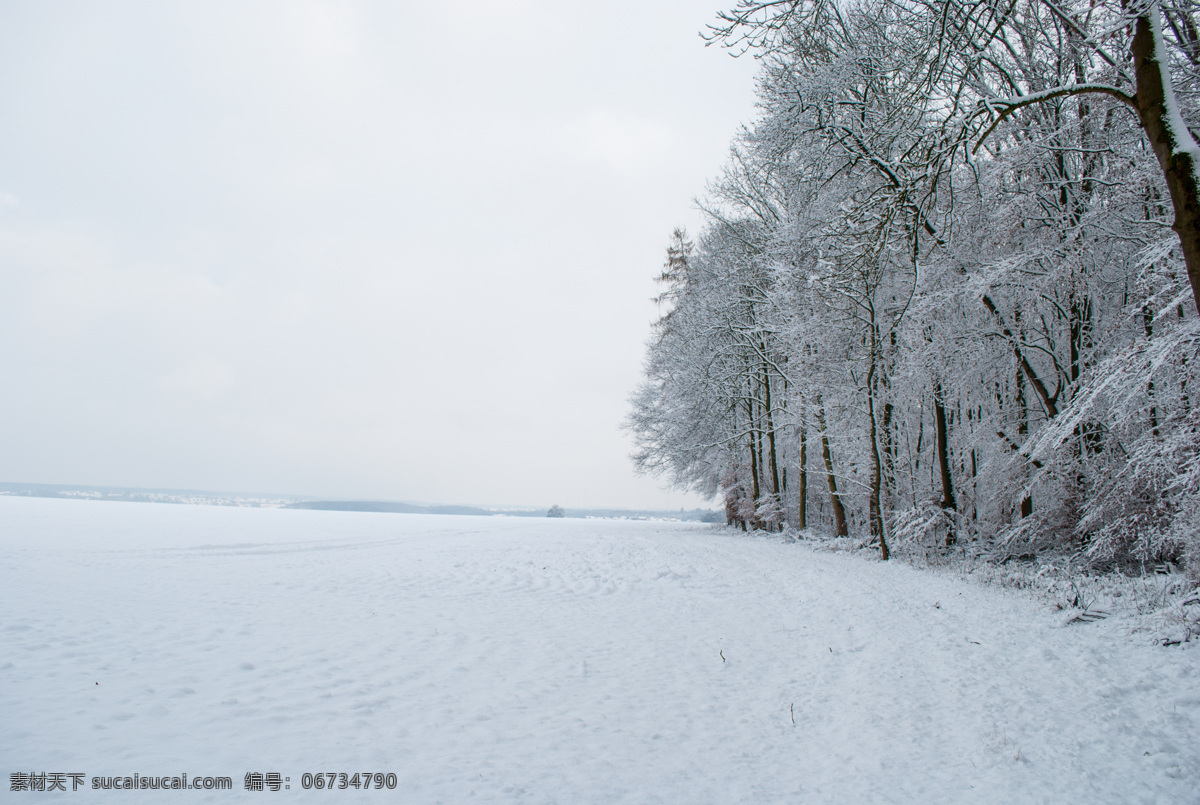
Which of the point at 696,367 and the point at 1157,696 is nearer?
the point at 1157,696

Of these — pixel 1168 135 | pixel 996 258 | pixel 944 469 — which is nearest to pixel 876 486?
pixel 944 469

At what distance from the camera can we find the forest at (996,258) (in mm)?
5426

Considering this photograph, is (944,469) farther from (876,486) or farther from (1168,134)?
(1168,134)

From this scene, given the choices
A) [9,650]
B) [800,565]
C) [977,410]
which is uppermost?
[977,410]

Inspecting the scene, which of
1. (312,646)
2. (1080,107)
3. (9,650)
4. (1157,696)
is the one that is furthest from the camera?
(1080,107)

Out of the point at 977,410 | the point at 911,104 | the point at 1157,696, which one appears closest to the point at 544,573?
the point at 1157,696

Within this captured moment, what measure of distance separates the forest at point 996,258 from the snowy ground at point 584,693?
2708 mm

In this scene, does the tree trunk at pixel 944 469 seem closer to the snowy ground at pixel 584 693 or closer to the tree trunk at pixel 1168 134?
the snowy ground at pixel 584 693

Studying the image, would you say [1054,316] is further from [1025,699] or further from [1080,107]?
[1025,699]

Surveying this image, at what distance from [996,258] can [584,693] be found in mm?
10495

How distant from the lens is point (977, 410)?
15.2m

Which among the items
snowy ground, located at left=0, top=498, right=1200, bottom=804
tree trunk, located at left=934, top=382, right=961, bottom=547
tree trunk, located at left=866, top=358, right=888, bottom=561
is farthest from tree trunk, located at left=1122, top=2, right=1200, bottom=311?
tree trunk, located at left=934, top=382, right=961, bottom=547

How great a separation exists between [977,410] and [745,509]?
27.5 feet

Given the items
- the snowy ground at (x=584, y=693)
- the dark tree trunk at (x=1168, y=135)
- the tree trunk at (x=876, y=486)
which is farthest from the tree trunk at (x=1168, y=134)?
the tree trunk at (x=876, y=486)
